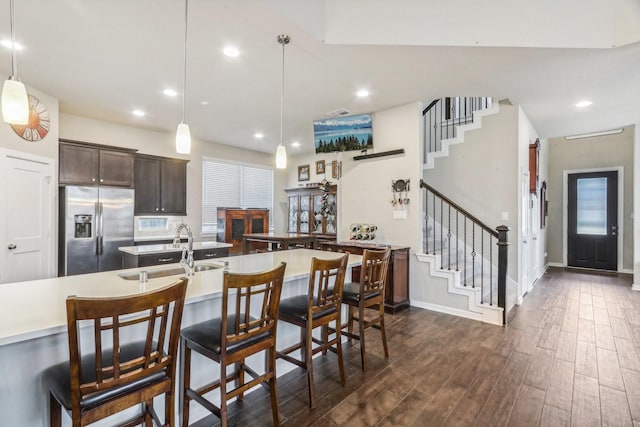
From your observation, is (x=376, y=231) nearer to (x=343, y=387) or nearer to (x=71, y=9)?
(x=343, y=387)

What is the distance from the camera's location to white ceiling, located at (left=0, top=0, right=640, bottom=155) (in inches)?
103

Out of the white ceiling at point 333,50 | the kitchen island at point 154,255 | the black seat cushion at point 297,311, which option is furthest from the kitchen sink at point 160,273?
the white ceiling at point 333,50

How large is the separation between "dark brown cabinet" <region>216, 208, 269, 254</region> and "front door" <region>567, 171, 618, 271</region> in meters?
7.55

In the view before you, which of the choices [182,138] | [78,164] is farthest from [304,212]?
[182,138]

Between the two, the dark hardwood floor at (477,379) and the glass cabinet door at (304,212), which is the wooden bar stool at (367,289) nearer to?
the dark hardwood floor at (477,379)

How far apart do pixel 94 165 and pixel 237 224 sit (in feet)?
9.15

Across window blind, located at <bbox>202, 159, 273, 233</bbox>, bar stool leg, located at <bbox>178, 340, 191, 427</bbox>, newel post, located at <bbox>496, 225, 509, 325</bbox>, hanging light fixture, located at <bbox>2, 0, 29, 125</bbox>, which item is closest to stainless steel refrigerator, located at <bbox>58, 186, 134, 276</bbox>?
window blind, located at <bbox>202, 159, 273, 233</bbox>

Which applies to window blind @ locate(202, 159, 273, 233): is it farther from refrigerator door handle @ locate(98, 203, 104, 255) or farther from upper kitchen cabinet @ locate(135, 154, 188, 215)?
refrigerator door handle @ locate(98, 203, 104, 255)

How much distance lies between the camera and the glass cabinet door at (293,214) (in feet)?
24.9

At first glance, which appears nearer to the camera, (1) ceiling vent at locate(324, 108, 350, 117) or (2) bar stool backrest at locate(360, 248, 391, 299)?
(2) bar stool backrest at locate(360, 248, 391, 299)

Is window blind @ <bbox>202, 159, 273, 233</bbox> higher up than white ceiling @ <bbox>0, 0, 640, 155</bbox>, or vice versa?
white ceiling @ <bbox>0, 0, 640, 155</bbox>

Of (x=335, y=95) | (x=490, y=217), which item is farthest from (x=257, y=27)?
(x=490, y=217)

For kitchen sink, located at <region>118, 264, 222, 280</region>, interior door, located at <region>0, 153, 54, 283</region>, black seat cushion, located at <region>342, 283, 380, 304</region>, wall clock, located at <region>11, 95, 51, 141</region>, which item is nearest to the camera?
kitchen sink, located at <region>118, 264, 222, 280</region>

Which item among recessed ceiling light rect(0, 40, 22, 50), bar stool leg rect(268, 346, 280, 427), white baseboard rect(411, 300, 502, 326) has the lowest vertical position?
white baseboard rect(411, 300, 502, 326)
